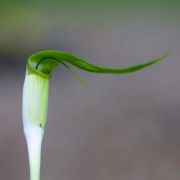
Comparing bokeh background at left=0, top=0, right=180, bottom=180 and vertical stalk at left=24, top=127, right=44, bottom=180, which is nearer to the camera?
vertical stalk at left=24, top=127, right=44, bottom=180

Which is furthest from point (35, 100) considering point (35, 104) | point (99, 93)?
point (99, 93)

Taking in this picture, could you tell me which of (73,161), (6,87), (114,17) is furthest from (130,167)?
(114,17)

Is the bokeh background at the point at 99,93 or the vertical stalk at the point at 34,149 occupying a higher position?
the vertical stalk at the point at 34,149

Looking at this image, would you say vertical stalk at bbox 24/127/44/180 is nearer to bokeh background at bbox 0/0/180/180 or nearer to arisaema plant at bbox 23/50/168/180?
arisaema plant at bbox 23/50/168/180

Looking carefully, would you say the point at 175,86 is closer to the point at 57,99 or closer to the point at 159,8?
the point at 57,99

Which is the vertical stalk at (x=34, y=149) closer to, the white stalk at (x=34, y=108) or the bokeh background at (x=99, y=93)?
the white stalk at (x=34, y=108)

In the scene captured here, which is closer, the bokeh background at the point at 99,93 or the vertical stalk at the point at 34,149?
the vertical stalk at the point at 34,149

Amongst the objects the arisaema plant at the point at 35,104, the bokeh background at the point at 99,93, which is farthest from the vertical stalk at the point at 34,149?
the bokeh background at the point at 99,93

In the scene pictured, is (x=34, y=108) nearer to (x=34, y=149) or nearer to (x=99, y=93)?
(x=34, y=149)

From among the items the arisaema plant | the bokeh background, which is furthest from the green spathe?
A: the bokeh background
